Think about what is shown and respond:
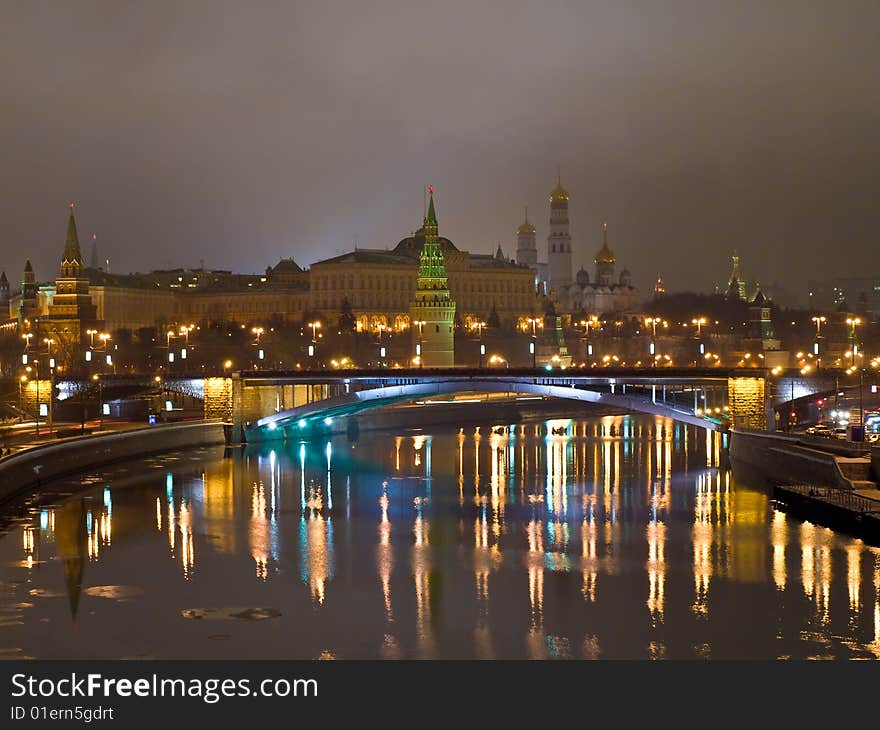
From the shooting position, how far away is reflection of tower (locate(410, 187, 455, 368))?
118750 millimetres

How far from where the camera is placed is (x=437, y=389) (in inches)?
2501

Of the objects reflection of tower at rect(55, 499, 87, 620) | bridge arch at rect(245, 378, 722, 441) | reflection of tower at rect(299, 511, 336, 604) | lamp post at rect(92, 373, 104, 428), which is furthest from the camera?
lamp post at rect(92, 373, 104, 428)

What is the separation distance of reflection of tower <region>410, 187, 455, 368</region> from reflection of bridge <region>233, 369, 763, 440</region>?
1842 inches

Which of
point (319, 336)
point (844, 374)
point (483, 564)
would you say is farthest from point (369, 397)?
point (319, 336)

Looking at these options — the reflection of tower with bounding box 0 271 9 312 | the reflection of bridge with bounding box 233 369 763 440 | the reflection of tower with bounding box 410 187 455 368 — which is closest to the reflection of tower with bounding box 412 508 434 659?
the reflection of bridge with bounding box 233 369 763 440

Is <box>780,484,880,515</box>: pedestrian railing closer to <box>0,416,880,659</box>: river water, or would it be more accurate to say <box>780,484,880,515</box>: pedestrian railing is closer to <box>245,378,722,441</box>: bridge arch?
<box>0,416,880,659</box>: river water

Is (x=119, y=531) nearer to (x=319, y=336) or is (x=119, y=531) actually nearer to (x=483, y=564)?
(x=483, y=564)

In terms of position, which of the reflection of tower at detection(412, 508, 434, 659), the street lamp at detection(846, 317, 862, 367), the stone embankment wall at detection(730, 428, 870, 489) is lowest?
the reflection of tower at detection(412, 508, 434, 659)

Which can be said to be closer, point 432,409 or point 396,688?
point 396,688

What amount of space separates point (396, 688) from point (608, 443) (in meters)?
45.1

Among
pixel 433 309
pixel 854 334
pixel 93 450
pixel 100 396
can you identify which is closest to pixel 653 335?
pixel 854 334

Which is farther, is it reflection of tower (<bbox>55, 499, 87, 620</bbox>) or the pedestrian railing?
the pedestrian railing

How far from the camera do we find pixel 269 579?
3152 cm

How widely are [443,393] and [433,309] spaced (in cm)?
5603
